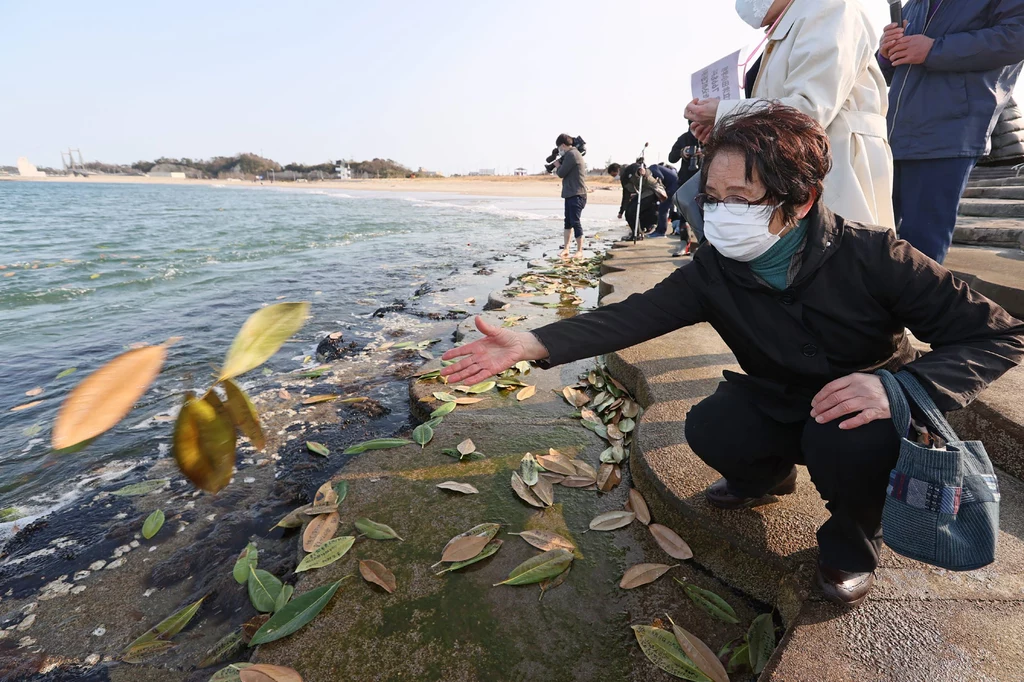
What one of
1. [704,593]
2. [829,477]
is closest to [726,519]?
[704,593]

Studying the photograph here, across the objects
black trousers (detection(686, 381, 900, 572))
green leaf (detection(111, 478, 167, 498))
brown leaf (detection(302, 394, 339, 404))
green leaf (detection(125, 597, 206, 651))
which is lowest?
green leaf (detection(111, 478, 167, 498))

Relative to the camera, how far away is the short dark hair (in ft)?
4.08

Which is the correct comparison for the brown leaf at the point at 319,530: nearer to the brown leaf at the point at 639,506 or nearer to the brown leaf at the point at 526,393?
the brown leaf at the point at 639,506

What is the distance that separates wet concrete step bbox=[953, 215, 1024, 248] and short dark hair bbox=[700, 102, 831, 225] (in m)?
3.81

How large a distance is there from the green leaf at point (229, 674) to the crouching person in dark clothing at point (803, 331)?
0.89 m

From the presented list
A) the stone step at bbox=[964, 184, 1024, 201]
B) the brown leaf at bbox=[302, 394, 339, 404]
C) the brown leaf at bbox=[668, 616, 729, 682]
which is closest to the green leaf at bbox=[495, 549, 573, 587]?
the brown leaf at bbox=[668, 616, 729, 682]

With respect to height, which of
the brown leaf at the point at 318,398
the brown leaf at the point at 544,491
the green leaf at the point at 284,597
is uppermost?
the brown leaf at the point at 544,491

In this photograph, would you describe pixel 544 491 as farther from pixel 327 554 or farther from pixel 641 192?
→ pixel 641 192

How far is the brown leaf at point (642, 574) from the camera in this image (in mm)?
1489

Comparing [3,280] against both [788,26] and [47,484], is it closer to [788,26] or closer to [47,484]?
[47,484]

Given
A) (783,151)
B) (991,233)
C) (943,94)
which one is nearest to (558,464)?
(783,151)

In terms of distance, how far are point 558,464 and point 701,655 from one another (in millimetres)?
895

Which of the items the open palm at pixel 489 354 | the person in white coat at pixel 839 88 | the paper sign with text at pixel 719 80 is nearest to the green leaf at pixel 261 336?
the open palm at pixel 489 354

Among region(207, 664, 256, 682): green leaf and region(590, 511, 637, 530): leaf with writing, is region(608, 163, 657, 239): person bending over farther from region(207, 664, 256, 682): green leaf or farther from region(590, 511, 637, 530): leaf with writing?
region(207, 664, 256, 682): green leaf
